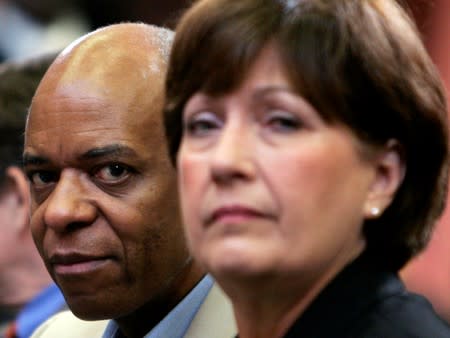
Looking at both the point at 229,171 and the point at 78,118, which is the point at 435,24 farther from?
the point at 229,171

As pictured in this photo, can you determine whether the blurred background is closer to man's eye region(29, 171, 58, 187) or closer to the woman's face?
man's eye region(29, 171, 58, 187)

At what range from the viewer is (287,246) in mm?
1375

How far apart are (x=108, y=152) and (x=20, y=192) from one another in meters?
1.24

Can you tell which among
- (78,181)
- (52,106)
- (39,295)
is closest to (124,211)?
(78,181)

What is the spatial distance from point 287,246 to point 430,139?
277 mm

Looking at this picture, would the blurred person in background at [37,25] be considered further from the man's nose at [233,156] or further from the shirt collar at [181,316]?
the man's nose at [233,156]

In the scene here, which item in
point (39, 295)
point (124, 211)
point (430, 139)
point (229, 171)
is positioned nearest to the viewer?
point (229, 171)

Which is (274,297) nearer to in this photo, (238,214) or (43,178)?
(238,214)

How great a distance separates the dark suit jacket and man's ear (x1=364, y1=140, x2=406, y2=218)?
0.09 metres

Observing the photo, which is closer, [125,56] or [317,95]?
[317,95]

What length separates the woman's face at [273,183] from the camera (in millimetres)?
1357

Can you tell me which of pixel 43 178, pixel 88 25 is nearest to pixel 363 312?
pixel 43 178

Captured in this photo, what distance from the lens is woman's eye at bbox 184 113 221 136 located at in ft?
4.74

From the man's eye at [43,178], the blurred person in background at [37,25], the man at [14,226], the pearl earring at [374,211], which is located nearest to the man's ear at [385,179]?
the pearl earring at [374,211]
